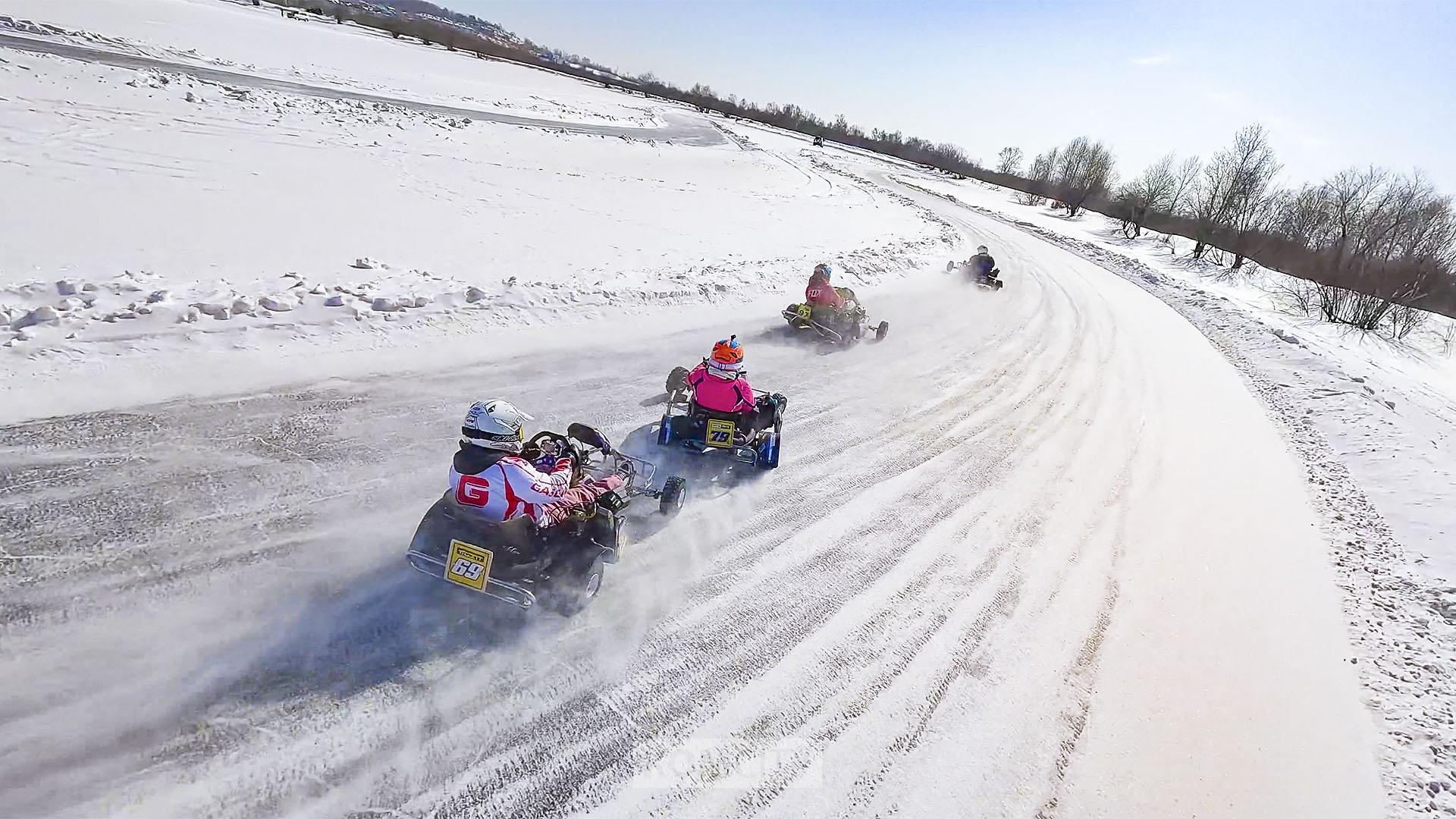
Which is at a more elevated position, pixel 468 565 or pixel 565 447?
pixel 565 447

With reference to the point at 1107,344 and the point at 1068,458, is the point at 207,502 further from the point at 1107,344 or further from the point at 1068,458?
the point at 1107,344

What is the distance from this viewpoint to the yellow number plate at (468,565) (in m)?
4.90

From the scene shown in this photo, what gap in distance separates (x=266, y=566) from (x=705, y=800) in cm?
390

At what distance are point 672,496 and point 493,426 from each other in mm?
2303

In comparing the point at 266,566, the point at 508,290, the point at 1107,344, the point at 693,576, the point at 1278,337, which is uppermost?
the point at 1278,337

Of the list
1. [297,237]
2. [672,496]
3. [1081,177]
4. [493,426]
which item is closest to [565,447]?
[672,496]

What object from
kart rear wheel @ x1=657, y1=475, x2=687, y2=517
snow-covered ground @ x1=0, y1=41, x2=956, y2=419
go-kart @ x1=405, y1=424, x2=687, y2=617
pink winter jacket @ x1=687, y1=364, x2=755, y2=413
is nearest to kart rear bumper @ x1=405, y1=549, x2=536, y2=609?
go-kart @ x1=405, y1=424, x2=687, y2=617

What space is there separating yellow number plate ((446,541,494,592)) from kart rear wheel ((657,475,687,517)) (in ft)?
7.12

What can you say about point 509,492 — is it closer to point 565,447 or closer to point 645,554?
point 565,447

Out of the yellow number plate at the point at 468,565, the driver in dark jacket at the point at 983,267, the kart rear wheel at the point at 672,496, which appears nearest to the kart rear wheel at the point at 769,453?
the kart rear wheel at the point at 672,496

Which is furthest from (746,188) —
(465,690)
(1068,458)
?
(465,690)

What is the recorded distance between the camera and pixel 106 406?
6801mm

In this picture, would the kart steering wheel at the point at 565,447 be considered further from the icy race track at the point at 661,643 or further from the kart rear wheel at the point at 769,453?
the kart rear wheel at the point at 769,453

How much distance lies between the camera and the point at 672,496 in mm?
6770
